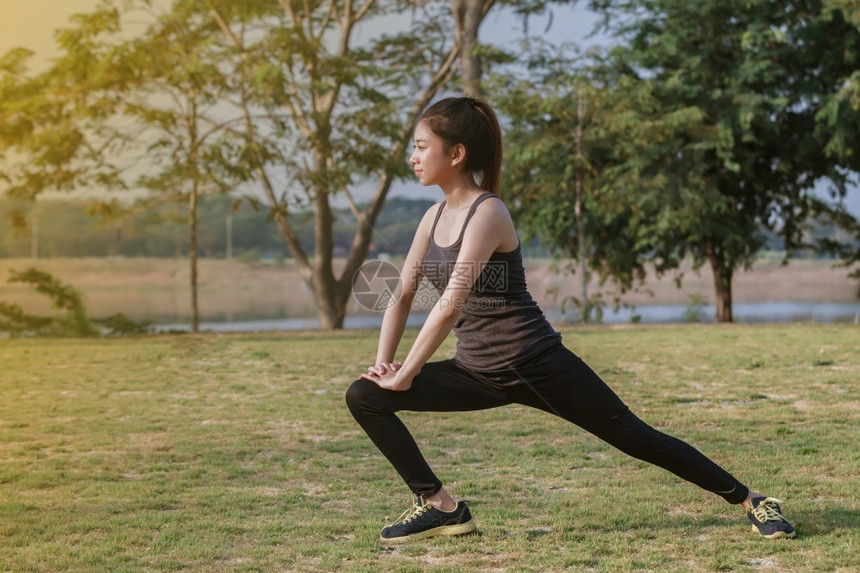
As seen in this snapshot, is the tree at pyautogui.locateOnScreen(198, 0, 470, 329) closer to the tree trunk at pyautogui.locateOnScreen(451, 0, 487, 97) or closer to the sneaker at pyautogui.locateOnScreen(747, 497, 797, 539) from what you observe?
the tree trunk at pyautogui.locateOnScreen(451, 0, 487, 97)

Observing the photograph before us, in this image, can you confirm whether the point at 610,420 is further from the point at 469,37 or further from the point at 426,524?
the point at 469,37

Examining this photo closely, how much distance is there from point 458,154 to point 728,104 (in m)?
16.7

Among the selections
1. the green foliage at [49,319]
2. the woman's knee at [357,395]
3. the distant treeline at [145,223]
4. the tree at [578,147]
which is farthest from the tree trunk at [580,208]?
the woman's knee at [357,395]

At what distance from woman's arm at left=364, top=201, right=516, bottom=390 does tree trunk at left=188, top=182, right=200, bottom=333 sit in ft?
48.3

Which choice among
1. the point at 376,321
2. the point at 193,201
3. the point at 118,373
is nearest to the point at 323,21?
the point at 193,201

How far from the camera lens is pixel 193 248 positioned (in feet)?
59.2

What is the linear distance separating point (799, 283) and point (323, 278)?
101 feet

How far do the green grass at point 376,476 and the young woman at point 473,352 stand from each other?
23 cm

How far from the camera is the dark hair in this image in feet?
12.0

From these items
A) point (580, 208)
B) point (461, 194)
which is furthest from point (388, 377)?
point (580, 208)

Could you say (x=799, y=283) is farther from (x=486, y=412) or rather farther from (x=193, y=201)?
(x=486, y=412)

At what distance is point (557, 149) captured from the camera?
1844cm

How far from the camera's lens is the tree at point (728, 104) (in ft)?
60.3

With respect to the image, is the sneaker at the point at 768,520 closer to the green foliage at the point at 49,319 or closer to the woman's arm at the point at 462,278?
the woman's arm at the point at 462,278
